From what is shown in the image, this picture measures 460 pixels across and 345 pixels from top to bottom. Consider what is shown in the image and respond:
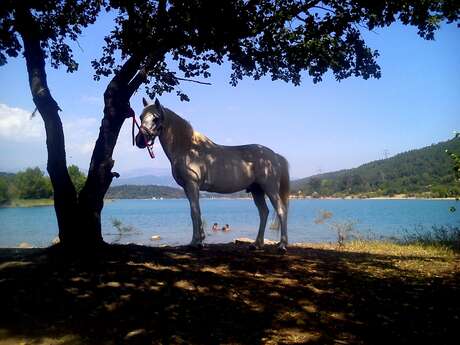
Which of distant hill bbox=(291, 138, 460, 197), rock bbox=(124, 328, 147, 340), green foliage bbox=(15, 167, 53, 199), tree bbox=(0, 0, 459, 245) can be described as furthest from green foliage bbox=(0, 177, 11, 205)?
rock bbox=(124, 328, 147, 340)

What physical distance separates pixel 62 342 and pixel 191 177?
4648 mm

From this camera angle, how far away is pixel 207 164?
853 cm

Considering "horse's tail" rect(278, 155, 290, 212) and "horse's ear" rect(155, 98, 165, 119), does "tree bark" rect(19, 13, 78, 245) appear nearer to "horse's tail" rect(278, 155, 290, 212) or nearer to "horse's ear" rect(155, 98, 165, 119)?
"horse's ear" rect(155, 98, 165, 119)

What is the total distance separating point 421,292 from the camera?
5.95 metres

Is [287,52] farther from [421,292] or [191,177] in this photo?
[421,292]

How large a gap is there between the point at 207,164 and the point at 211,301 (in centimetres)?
391

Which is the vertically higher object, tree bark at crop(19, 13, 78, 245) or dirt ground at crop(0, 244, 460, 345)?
tree bark at crop(19, 13, 78, 245)

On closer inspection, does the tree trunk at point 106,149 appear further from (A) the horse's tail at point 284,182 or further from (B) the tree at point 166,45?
(A) the horse's tail at point 284,182

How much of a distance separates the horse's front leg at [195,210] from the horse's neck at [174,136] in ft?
2.61

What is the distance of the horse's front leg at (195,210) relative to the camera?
809 cm

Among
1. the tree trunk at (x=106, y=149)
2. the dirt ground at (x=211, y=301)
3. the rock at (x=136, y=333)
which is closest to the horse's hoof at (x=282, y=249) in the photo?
the dirt ground at (x=211, y=301)

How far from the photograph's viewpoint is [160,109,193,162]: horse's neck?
8.38 meters

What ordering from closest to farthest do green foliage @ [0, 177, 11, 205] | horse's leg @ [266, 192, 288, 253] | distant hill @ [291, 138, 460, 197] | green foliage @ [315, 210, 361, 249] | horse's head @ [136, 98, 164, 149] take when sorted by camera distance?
horse's head @ [136, 98, 164, 149] < horse's leg @ [266, 192, 288, 253] < green foliage @ [315, 210, 361, 249] < green foliage @ [0, 177, 11, 205] < distant hill @ [291, 138, 460, 197]

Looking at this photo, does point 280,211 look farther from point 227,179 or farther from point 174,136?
point 174,136
